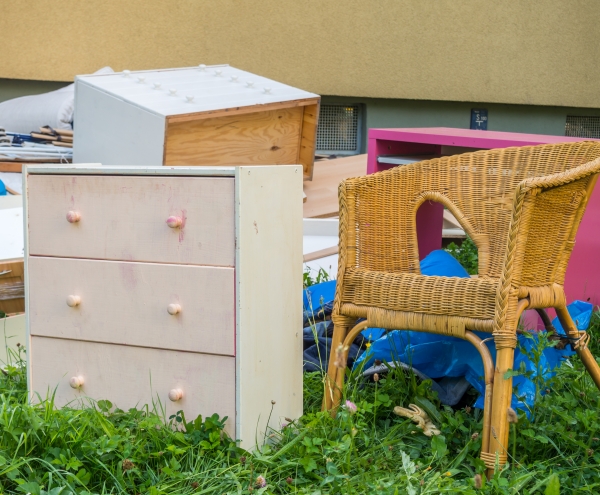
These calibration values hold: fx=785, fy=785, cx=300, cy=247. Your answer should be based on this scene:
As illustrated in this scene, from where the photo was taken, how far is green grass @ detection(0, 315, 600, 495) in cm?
184

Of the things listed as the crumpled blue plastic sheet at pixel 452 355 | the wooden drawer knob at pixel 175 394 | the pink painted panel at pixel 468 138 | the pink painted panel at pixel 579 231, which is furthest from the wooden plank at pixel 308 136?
the wooden drawer knob at pixel 175 394

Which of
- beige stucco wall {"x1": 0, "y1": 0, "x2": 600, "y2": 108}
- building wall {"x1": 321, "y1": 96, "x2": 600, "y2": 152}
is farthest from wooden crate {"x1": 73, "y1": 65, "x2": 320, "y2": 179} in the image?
building wall {"x1": 321, "y1": 96, "x2": 600, "y2": 152}

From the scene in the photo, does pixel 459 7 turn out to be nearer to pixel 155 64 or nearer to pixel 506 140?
pixel 155 64

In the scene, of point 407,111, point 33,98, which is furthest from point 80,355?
point 407,111

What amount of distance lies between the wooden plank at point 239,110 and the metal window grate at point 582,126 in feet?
15.9

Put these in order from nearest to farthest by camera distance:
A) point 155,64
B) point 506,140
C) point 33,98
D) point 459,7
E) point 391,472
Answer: point 391,472 < point 506,140 < point 33,98 < point 155,64 < point 459,7

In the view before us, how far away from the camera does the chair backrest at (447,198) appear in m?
2.29

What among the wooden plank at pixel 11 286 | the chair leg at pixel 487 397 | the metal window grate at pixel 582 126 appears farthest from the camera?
the metal window grate at pixel 582 126

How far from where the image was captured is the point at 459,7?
24.0 ft

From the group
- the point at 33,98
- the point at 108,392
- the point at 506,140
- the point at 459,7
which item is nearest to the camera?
the point at 108,392

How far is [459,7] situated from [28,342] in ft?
19.8

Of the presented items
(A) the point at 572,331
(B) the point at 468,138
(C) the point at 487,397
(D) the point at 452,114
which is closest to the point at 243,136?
(B) the point at 468,138

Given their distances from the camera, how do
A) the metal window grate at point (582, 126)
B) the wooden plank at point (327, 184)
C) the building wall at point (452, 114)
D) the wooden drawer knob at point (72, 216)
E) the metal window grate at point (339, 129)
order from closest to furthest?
the wooden drawer knob at point (72, 216)
the wooden plank at point (327, 184)
the building wall at point (452, 114)
the metal window grate at point (339, 129)
the metal window grate at point (582, 126)

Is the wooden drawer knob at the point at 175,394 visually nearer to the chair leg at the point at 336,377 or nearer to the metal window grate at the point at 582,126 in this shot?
the chair leg at the point at 336,377
